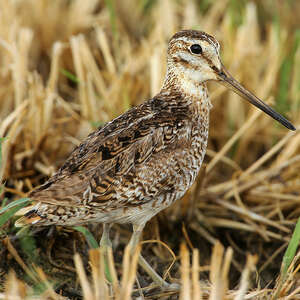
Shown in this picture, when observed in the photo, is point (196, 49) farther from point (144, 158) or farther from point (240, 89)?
point (144, 158)

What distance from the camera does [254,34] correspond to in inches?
188

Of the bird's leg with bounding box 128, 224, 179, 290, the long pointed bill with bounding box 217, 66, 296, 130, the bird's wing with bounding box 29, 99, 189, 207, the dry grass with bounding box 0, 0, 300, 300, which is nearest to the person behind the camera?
the bird's wing with bounding box 29, 99, 189, 207

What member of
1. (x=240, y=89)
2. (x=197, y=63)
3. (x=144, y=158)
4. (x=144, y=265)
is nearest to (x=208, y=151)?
(x=240, y=89)

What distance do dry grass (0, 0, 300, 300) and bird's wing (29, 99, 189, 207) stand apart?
430 mm

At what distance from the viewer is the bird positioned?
279cm

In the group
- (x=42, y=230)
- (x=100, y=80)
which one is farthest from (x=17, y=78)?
(x=42, y=230)

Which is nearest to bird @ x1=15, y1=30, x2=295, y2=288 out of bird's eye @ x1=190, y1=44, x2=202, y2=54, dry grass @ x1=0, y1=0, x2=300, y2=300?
bird's eye @ x1=190, y1=44, x2=202, y2=54

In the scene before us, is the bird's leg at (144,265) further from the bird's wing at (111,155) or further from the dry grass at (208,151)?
the bird's wing at (111,155)

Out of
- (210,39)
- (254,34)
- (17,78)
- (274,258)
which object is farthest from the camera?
(254,34)

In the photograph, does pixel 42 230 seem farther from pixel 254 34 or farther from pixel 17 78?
pixel 254 34

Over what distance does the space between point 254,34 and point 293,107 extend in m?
0.69

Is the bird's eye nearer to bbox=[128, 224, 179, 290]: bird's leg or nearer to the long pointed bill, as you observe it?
the long pointed bill

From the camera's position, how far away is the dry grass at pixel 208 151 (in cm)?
332

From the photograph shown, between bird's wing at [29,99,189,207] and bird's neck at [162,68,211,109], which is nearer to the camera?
bird's wing at [29,99,189,207]
